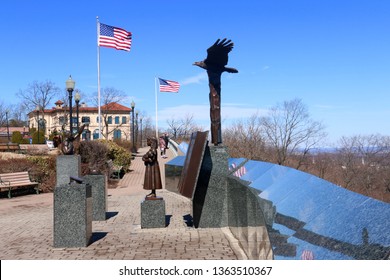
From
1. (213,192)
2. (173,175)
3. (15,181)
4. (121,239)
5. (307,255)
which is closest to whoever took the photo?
(307,255)

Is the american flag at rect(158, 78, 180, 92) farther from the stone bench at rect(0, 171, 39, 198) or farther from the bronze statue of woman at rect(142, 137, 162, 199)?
the bronze statue of woman at rect(142, 137, 162, 199)

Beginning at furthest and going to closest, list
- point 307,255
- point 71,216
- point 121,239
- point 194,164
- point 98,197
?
point 98,197, point 194,164, point 121,239, point 71,216, point 307,255

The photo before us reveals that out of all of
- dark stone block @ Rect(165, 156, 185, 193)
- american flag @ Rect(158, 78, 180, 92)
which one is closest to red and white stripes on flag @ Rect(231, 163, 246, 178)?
dark stone block @ Rect(165, 156, 185, 193)

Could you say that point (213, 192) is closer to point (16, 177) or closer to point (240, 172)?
point (240, 172)

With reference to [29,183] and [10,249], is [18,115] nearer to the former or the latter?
[29,183]

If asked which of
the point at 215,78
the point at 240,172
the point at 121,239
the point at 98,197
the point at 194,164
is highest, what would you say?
the point at 215,78

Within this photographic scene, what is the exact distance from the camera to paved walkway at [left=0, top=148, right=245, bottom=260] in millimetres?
6734

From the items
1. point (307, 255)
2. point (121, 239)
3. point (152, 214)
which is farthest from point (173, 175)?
point (307, 255)

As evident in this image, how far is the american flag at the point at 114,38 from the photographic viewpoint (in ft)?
74.8

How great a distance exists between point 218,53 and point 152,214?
13.4 feet

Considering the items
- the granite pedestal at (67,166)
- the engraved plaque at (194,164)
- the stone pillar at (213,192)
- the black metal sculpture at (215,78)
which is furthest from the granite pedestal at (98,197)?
the black metal sculpture at (215,78)

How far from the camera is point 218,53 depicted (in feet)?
30.6

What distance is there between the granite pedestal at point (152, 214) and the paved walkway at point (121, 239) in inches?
7.2

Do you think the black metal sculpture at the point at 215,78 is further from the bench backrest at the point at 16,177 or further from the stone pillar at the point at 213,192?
the bench backrest at the point at 16,177
